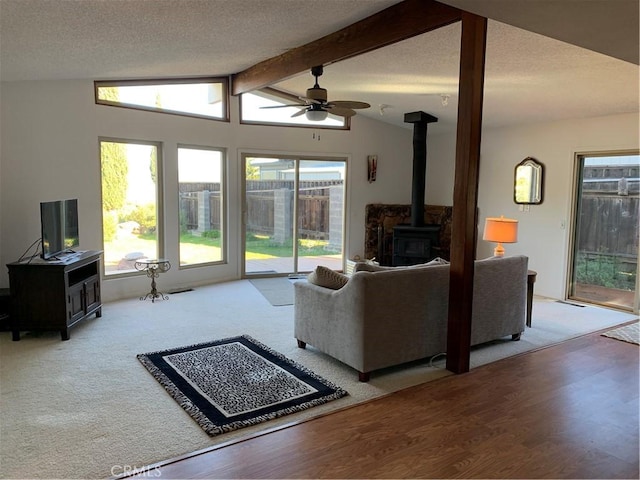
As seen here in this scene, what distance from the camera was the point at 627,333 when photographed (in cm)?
482

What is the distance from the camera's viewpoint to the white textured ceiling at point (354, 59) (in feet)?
7.36

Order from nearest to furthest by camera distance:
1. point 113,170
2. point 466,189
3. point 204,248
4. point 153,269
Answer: point 466,189 < point 113,170 < point 153,269 < point 204,248

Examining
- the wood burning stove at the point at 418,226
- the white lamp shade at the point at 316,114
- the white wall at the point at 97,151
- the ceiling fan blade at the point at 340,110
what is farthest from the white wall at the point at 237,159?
the ceiling fan blade at the point at 340,110

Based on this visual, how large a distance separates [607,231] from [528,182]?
49.8 inches

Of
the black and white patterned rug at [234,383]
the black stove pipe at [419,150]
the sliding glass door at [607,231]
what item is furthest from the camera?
the black stove pipe at [419,150]

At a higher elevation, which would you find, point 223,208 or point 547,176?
point 547,176

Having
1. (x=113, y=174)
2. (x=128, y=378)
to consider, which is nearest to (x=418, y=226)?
(x=113, y=174)

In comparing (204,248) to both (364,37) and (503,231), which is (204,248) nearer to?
(364,37)

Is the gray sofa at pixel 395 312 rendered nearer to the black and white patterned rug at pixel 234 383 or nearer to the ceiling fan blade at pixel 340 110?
the black and white patterned rug at pixel 234 383

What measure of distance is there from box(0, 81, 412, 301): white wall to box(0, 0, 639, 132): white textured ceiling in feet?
1.23

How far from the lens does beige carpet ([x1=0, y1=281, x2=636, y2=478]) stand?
8.27ft

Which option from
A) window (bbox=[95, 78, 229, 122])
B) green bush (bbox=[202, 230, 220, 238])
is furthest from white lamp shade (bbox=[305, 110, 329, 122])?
green bush (bbox=[202, 230, 220, 238])

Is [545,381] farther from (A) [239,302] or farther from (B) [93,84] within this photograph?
(B) [93,84]

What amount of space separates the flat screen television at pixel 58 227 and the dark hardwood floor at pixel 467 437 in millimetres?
2988
